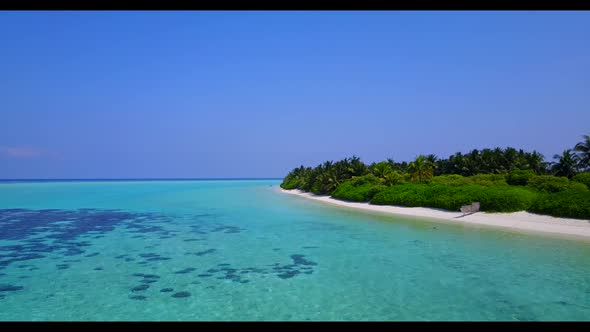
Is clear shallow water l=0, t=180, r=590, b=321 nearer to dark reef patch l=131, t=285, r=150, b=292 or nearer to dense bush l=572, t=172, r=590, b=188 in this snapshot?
dark reef patch l=131, t=285, r=150, b=292

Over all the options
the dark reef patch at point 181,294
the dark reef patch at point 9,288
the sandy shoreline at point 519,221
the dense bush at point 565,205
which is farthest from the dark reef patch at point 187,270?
the dense bush at point 565,205

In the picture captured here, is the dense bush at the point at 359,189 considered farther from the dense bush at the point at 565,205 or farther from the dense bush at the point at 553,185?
the dense bush at the point at 565,205

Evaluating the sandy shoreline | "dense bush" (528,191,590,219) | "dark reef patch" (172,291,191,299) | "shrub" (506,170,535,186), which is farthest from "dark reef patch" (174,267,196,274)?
"shrub" (506,170,535,186)

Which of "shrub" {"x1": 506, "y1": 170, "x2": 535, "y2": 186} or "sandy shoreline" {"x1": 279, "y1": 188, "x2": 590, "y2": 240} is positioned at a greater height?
"shrub" {"x1": 506, "y1": 170, "x2": 535, "y2": 186}

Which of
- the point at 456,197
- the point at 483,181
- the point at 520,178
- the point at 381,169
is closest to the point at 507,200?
the point at 456,197

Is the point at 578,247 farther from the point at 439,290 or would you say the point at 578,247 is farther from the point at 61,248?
the point at 61,248

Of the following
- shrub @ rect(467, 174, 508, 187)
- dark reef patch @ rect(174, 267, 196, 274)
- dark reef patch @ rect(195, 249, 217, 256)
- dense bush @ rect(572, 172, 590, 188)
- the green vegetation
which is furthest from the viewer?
shrub @ rect(467, 174, 508, 187)
